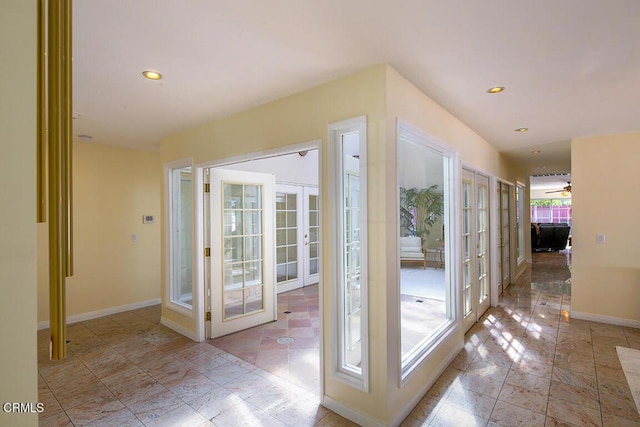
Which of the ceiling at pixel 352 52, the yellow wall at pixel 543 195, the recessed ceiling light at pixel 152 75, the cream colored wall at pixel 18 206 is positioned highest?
the recessed ceiling light at pixel 152 75

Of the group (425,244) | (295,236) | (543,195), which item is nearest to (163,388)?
(295,236)

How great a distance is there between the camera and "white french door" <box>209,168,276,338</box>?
3561 millimetres

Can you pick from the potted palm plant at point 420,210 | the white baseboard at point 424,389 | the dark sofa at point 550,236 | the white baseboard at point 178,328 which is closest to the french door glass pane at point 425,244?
the potted palm plant at point 420,210

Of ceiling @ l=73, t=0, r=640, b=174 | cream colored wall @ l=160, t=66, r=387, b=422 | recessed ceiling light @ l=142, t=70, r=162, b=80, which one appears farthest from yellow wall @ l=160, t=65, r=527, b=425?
recessed ceiling light @ l=142, t=70, r=162, b=80

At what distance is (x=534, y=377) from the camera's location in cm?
268

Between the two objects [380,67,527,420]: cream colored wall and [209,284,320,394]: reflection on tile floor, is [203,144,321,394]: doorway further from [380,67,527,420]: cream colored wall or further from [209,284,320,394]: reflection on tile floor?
[380,67,527,420]: cream colored wall

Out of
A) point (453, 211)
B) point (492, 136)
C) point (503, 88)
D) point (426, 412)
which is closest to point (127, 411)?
point (426, 412)

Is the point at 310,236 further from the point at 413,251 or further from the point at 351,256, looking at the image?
the point at 351,256

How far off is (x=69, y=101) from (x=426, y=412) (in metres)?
2.66

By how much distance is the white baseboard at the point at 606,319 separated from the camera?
3.81 m

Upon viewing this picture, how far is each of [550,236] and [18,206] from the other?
1267 cm

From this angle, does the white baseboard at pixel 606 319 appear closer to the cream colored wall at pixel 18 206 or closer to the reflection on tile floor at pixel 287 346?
the reflection on tile floor at pixel 287 346

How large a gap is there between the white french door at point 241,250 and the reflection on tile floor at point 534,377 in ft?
7.41

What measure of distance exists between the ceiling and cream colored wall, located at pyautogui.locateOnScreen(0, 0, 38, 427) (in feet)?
3.66
